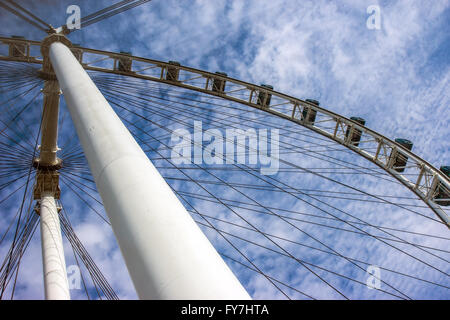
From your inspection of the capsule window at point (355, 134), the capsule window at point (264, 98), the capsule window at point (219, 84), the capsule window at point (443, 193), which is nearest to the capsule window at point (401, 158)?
the capsule window at point (443, 193)

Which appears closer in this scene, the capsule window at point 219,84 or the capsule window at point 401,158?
the capsule window at point 401,158

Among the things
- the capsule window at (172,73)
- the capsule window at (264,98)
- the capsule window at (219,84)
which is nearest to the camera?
the capsule window at (172,73)

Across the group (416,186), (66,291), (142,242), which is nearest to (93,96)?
(142,242)

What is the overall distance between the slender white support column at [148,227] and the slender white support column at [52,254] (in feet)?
38.7

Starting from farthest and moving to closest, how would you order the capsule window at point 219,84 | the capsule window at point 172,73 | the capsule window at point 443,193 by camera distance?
the capsule window at point 219,84, the capsule window at point 172,73, the capsule window at point 443,193

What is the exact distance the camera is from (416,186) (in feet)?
69.2

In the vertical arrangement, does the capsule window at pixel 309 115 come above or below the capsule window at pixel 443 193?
above

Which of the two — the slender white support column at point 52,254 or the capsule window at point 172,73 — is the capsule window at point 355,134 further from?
the slender white support column at point 52,254

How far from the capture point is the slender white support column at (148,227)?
3.61m

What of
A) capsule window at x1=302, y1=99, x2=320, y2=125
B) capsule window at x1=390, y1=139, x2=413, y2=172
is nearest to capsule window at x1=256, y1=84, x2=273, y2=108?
capsule window at x1=302, y1=99, x2=320, y2=125

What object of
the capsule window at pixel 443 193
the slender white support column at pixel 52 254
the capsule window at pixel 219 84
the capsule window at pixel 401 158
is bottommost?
the slender white support column at pixel 52 254

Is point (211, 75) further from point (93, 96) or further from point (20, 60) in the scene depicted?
point (93, 96)

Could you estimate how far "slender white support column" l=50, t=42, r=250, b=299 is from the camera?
3.61m
